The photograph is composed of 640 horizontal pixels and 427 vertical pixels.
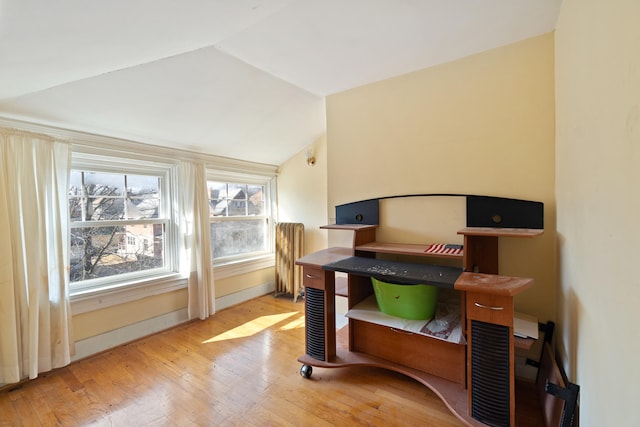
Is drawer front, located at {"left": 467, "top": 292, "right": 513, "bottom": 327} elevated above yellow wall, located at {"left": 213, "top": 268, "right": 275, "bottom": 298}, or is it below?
above

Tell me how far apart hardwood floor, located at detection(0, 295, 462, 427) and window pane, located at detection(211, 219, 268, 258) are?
1.20 meters

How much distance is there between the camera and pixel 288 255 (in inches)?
140

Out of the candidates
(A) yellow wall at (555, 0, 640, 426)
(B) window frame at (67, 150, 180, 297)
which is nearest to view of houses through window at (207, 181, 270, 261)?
(B) window frame at (67, 150, 180, 297)

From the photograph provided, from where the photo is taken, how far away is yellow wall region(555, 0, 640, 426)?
2.08 feet

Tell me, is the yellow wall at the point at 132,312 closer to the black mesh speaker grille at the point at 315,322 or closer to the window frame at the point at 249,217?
the window frame at the point at 249,217

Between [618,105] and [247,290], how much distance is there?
350 cm

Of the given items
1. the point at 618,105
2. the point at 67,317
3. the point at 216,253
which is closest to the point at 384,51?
the point at 618,105

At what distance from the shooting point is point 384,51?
1776mm

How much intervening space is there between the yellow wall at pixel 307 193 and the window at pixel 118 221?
4.90 feet

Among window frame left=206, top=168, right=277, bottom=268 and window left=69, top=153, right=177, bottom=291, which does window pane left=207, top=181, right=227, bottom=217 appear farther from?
window left=69, top=153, right=177, bottom=291

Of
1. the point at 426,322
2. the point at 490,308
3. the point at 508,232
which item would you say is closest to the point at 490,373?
the point at 490,308

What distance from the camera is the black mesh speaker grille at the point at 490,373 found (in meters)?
1.25

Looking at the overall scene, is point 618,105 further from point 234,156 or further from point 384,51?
point 234,156

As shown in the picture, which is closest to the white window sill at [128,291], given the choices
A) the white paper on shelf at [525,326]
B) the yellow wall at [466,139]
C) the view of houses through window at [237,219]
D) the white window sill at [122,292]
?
the white window sill at [122,292]
